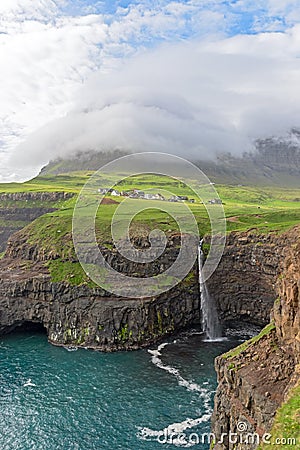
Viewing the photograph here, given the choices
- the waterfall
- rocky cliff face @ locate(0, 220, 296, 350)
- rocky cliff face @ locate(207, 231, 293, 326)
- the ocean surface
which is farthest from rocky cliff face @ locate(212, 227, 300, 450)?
the waterfall

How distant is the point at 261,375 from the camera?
1441 inches

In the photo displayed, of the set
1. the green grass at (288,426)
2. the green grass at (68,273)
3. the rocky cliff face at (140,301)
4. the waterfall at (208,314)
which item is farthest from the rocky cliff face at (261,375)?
the green grass at (68,273)

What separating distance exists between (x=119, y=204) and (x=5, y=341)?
6127 centimetres

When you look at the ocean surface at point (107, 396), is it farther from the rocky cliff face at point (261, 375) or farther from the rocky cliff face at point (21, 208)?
the rocky cliff face at point (21, 208)

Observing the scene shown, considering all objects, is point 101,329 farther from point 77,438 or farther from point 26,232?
point 26,232

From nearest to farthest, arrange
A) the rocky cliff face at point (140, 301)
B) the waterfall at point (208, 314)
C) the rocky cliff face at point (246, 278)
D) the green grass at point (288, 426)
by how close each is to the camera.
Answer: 1. the green grass at point (288, 426)
2. the rocky cliff face at point (140, 301)
3. the rocky cliff face at point (246, 278)
4. the waterfall at point (208, 314)

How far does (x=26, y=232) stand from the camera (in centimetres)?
12625

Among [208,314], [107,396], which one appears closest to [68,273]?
[208,314]

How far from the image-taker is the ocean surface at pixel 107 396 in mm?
57219

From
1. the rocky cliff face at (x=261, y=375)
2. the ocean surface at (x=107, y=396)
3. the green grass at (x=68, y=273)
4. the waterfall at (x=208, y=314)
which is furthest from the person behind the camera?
the green grass at (x=68, y=273)

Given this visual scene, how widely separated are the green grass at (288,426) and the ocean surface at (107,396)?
3346 cm

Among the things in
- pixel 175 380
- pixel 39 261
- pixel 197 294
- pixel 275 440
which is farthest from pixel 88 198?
pixel 275 440

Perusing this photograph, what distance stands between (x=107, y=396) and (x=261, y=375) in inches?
1538

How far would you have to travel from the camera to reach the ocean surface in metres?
57.2
